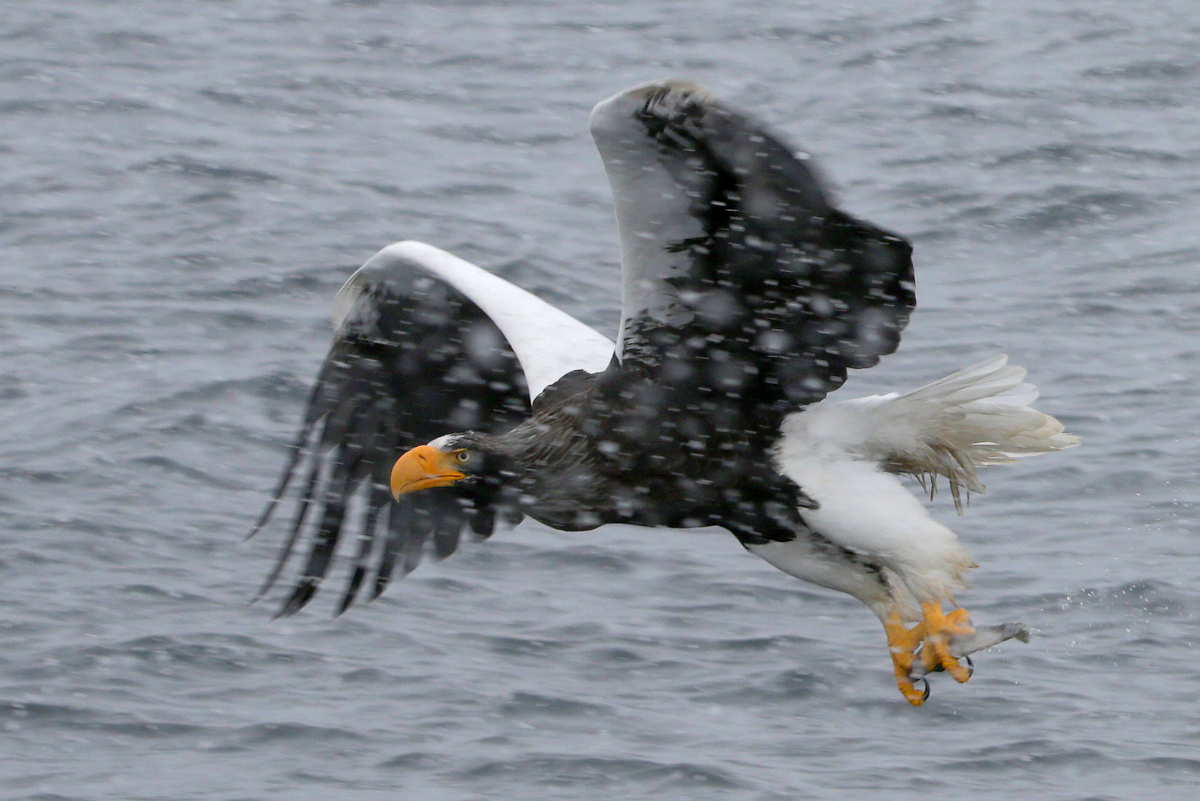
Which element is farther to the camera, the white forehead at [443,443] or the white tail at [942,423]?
the white tail at [942,423]

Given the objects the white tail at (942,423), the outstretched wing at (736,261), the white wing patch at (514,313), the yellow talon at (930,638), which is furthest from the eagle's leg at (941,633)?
the white wing patch at (514,313)

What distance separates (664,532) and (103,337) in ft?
11.4

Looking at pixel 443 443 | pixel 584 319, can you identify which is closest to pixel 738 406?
pixel 443 443

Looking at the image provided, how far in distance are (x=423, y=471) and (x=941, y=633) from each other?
1625 mm

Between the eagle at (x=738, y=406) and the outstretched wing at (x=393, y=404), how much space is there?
2cm

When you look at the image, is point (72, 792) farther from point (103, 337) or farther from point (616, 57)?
point (616, 57)

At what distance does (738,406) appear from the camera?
597cm

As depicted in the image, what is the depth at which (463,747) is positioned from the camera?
21.6 ft

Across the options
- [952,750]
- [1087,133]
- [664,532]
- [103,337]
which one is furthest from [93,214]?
[952,750]

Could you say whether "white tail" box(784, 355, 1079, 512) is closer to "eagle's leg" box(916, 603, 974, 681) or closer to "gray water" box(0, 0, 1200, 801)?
"eagle's leg" box(916, 603, 974, 681)

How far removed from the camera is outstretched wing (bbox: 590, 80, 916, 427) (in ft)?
16.7

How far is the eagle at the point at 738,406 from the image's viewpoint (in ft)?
17.2

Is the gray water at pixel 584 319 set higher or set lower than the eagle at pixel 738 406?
lower

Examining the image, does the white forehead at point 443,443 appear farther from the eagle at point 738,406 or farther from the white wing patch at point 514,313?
the white wing patch at point 514,313
